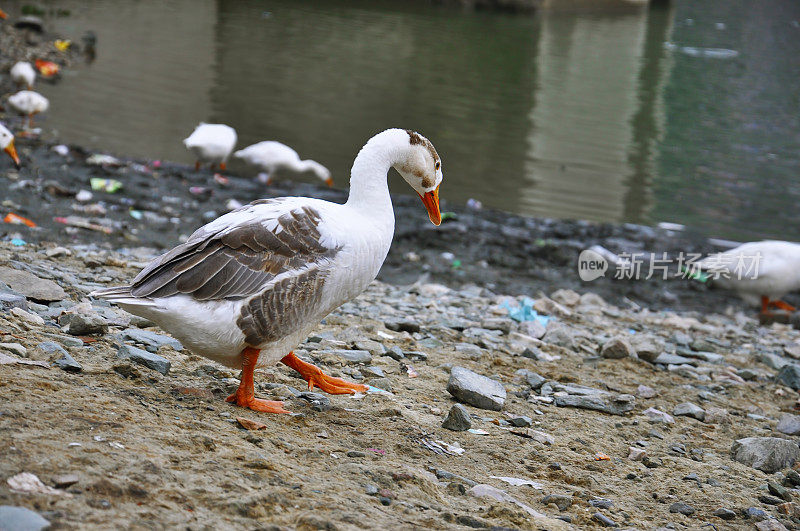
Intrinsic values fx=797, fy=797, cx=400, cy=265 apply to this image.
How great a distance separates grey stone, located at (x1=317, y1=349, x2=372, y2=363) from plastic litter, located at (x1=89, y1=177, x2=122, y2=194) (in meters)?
6.37

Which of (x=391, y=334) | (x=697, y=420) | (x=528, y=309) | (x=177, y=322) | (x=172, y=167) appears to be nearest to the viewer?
(x=177, y=322)

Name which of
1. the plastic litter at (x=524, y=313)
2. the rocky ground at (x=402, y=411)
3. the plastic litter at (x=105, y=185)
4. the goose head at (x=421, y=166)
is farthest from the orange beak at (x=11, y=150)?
the goose head at (x=421, y=166)

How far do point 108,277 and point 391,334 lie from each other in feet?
8.22

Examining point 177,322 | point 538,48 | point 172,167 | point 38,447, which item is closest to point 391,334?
point 177,322

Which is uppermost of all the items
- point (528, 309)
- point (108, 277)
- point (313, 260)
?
point (313, 260)

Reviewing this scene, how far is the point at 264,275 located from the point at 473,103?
18.6m

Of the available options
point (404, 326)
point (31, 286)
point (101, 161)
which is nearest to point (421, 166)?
point (404, 326)

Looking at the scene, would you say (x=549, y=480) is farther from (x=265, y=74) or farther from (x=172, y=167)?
(x=265, y=74)

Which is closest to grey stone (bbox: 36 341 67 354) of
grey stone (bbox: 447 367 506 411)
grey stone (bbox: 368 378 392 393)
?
grey stone (bbox: 368 378 392 393)

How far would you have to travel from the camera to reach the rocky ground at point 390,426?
130 inches

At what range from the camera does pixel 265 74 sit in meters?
22.6

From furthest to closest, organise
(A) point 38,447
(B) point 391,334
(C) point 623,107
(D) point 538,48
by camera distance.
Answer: (D) point 538,48
(C) point 623,107
(B) point 391,334
(A) point 38,447

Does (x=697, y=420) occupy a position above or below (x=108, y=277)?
below

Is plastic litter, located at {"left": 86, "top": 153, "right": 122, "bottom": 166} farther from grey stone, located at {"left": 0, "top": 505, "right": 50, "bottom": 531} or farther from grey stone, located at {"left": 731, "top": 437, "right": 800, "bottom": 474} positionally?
grey stone, located at {"left": 0, "top": 505, "right": 50, "bottom": 531}
